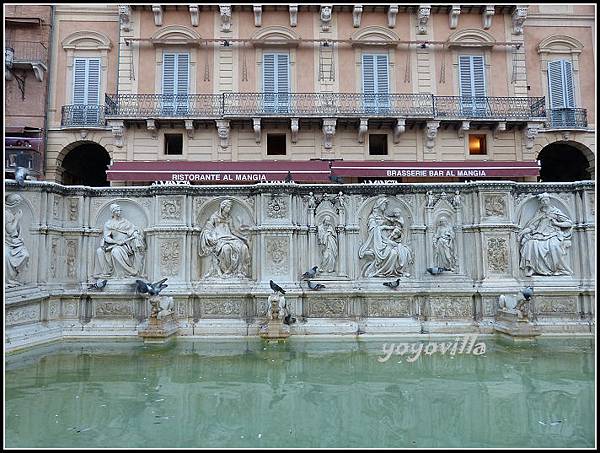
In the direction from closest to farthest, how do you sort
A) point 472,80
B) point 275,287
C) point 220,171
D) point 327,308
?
point 275,287 → point 327,308 → point 220,171 → point 472,80

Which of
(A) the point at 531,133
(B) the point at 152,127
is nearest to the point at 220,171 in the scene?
(B) the point at 152,127

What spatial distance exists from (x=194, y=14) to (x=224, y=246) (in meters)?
16.5

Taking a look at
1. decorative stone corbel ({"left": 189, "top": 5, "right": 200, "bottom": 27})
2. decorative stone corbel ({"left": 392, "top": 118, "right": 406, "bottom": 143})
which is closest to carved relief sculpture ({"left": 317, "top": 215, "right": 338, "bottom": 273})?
decorative stone corbel ({"left": 392, "top": 118, "right": 406, "bottom": 143})

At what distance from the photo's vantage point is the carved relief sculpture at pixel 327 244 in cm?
985

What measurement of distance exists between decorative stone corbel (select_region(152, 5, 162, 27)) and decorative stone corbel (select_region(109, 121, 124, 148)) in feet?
17.6

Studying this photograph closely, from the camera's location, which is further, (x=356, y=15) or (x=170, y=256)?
(x=356, y=15)

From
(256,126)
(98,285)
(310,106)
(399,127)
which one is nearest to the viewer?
(98,285)

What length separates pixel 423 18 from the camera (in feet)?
71.5

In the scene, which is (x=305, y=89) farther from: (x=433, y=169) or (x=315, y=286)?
(x=315, y=286)

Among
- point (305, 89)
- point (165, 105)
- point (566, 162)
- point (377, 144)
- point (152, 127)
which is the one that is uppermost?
point (305, 89)

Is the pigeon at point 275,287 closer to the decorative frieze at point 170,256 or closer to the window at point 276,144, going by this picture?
the decorative frieze at point 170,256

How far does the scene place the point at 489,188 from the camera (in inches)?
390

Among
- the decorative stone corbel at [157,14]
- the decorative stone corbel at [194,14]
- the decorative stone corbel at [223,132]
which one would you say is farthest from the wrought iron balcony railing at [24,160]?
the decorative stone corbel at [194,14]

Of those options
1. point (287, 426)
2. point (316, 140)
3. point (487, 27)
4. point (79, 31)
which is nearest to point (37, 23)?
point (79, 31)
